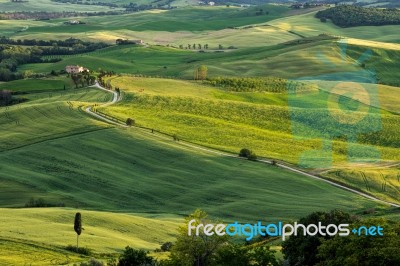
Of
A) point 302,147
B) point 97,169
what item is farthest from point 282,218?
point 302,147

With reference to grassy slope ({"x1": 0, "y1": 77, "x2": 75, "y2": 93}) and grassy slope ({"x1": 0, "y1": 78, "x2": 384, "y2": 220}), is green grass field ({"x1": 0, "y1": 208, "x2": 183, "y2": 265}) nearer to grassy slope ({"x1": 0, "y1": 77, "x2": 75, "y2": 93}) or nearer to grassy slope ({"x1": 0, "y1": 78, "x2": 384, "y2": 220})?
grassy slope ({"x1": 0, "y1": 78, "x2": 384, "y2": 220})

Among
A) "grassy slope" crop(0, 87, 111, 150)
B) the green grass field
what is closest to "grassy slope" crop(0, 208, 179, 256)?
the green grass field

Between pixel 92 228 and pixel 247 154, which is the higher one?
pixel 92 228

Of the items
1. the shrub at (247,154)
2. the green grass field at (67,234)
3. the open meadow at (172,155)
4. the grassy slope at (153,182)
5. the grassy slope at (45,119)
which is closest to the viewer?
the green grass field at (67,234)

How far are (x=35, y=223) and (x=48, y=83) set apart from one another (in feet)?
295

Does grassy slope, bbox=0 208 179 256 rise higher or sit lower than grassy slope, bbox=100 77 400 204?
higher

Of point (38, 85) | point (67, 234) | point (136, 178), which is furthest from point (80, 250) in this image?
point (38, 85)

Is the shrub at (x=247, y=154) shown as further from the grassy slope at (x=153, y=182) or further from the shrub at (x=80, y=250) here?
the shrub at (x=80, y=250)

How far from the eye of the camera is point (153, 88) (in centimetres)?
14688

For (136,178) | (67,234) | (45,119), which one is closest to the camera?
(67,234)

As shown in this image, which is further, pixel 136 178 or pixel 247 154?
pixel 247 154

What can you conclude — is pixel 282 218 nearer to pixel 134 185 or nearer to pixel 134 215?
pixel 134 215

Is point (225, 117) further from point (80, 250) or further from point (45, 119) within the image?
point (80, 250)

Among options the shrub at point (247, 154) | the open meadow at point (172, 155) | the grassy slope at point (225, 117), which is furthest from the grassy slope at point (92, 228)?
the grassy slope at point (225, 117)
